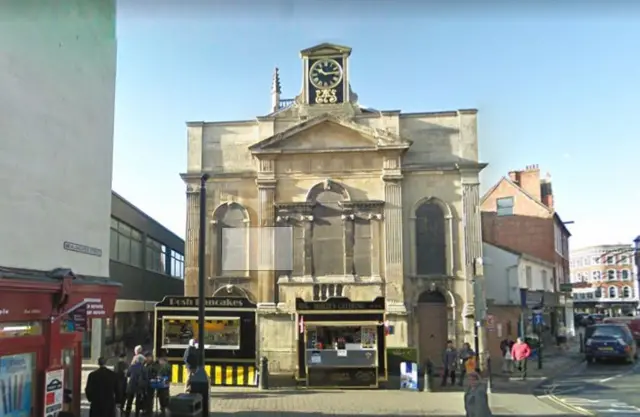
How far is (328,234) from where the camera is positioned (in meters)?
26.5

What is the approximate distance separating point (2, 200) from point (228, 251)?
16382 millimetres

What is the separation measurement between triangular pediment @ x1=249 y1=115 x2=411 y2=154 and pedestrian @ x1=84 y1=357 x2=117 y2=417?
15.6m

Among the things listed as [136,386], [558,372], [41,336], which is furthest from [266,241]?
[41,336]

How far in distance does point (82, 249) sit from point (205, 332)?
8728 millimetres

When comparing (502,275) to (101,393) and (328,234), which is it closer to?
(328,234)

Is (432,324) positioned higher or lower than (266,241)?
lower

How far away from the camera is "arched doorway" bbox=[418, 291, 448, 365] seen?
1022 inches

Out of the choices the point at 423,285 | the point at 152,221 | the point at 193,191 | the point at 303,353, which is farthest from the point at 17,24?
the point at 152,221

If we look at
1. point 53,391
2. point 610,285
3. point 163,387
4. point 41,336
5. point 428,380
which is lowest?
point 428,380

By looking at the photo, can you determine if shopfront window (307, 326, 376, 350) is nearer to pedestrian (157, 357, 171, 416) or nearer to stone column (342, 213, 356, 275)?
stone column (342, 213, 356, 275)

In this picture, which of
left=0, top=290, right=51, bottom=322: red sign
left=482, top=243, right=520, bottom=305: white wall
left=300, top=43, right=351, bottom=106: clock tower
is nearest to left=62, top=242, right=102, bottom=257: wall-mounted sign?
left=0, top=290, right=51, bottom=322: red sign

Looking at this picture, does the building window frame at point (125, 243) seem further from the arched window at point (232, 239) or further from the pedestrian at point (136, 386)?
the pedestrian at point (136, 386)

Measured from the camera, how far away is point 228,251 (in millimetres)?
26812

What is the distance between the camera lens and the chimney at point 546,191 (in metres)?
47.5
